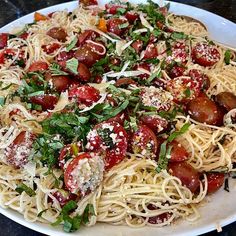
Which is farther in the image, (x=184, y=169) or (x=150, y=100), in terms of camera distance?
(x=150, y=100)

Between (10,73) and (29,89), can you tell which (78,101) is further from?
(10,73)

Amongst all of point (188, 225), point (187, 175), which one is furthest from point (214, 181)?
point (188, 225)

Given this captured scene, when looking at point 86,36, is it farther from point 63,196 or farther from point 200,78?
point 63,196

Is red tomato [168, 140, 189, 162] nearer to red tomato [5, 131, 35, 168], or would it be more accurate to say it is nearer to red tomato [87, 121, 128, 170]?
red tomato [87, 121, 128, 170]

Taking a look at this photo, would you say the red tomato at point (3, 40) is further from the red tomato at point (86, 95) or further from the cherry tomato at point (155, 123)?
the cherry tomato at point (155, 123)

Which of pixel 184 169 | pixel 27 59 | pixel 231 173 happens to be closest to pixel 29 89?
pixel 27 59

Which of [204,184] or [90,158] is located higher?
[90,158]

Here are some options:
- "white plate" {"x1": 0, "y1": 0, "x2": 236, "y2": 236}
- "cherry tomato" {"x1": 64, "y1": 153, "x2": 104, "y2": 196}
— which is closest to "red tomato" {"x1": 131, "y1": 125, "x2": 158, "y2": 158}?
"cherry tomato" {"x1": 64, "y1": 153, "x2": 104, "y2": 196}
